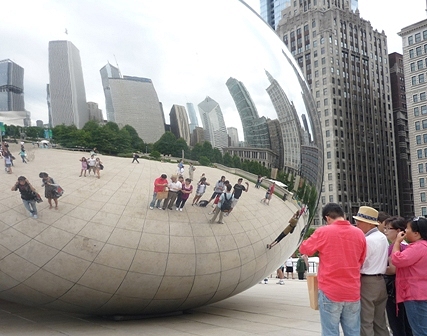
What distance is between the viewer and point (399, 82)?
120 m

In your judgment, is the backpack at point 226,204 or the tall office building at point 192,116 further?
the backpack at point 226,204

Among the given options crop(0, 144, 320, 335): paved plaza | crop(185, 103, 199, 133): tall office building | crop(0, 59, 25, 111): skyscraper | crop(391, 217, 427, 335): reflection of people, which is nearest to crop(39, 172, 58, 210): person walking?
crop(0, 144, 320, 335): paved plaza

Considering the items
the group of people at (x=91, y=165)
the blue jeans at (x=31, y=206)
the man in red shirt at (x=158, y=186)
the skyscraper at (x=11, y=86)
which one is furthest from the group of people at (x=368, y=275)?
the skyscraper at (x=11, y=86)

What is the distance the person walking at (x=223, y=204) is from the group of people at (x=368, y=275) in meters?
0.96

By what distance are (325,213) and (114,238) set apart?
2090 millimetres

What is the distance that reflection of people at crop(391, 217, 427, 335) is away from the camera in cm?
465

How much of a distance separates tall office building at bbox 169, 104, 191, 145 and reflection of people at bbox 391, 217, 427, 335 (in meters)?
2.41

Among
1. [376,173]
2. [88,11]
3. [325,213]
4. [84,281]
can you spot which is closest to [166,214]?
[84,281]

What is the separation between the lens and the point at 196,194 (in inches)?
192

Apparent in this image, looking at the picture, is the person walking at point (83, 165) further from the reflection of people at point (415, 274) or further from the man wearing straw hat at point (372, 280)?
the reflection of people at point (415, 274)

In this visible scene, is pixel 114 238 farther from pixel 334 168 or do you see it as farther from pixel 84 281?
pixel 334 168

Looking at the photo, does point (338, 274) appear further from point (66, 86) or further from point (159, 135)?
point (66, 86)

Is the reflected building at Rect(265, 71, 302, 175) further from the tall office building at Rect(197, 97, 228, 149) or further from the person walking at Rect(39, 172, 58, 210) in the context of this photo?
the person walking at Rect(39, 172, 58, 210)

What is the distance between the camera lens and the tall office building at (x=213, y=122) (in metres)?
4.93
